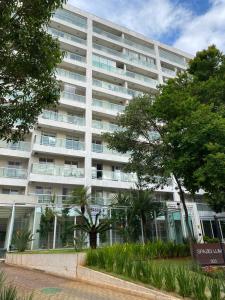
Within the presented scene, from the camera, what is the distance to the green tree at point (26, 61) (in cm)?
629

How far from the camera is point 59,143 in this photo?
92.9 ft

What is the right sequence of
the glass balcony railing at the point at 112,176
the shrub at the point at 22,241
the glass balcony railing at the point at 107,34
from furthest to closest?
the glass balcony railing at the point at 107,34 < the glass balcony railing at the point at 112,176 < the shrub at the point at 22,241

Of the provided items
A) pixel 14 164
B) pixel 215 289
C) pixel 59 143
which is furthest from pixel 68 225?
pixel 215 289

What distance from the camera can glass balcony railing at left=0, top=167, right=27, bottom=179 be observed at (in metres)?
25.5

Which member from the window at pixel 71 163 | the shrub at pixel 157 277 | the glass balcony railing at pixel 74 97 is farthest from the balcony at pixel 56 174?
the shrub at pixel 157 277

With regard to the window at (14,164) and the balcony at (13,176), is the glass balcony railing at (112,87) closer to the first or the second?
the window at (14,164)

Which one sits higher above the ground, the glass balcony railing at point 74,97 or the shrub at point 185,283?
the glass balcony railing at point 74,97

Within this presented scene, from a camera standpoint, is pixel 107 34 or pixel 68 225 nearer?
pixel 68 225

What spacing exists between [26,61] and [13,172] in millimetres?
21264

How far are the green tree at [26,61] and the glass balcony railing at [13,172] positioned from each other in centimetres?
1940

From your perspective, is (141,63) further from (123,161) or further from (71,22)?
(123,161)

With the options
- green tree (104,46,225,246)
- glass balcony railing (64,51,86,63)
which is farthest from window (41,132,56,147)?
glass balcony railing (64,51,86,63)

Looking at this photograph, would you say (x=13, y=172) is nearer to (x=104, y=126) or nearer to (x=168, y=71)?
(x=104, y=126)

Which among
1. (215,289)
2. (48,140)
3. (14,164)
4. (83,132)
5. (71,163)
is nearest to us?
(215,289)
